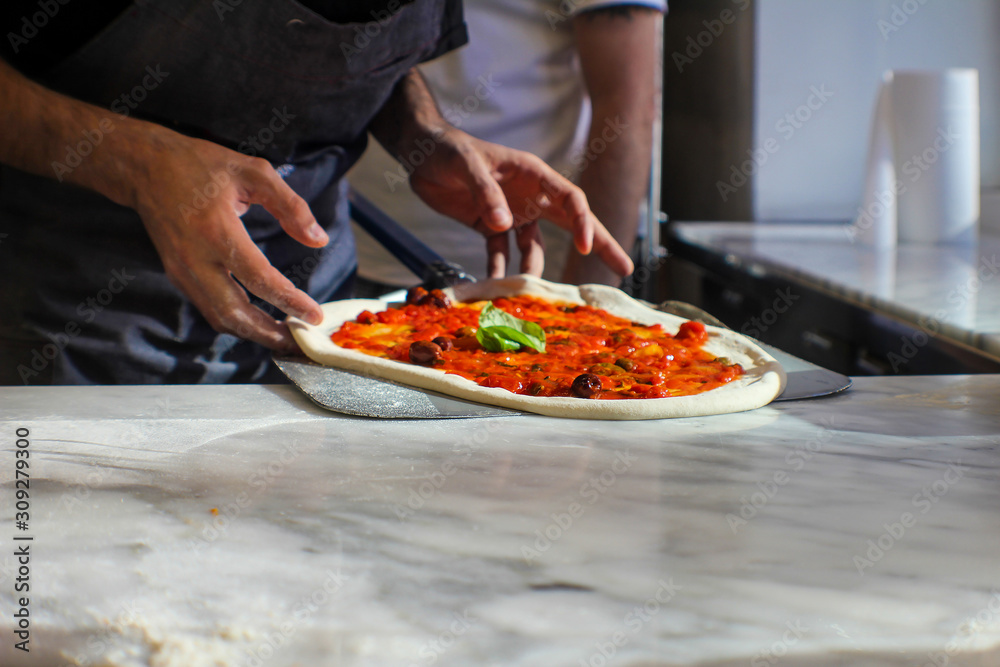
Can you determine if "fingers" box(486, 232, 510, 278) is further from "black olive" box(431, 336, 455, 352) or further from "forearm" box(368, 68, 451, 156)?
"black olive" box(431, 336, 455, 352)

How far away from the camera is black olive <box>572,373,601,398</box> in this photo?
847 millimetres

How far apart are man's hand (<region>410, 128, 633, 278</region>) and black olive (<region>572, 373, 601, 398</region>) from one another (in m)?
0.63

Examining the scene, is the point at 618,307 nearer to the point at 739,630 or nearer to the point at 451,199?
the point at 451,199

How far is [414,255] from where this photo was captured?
1.42 meters

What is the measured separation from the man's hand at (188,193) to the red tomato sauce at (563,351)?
0.13 meters

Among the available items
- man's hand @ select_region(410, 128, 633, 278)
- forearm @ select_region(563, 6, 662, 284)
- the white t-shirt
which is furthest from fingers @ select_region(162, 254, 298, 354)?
forearm @ select_region(563, 6, 662, 284)

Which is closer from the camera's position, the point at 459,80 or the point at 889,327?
the point at 889,327

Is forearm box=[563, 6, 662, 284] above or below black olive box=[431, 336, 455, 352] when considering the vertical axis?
above

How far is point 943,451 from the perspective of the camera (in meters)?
0.70

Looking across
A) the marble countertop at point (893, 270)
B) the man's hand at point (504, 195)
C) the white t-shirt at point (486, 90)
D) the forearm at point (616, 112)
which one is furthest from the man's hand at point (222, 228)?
the forearm at point (616, 112)

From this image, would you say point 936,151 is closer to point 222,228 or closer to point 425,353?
point 425,353

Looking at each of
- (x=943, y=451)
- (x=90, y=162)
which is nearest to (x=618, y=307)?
(x=943, y=451)

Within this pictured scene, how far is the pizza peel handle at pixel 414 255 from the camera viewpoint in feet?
4.62

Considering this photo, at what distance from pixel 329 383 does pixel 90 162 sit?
523 millimetres
